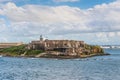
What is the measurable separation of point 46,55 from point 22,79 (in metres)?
119

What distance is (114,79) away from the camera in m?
82.4

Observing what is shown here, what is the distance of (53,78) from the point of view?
81625 millimetres

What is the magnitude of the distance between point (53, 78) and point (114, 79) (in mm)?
15140

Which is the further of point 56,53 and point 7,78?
point 56,53

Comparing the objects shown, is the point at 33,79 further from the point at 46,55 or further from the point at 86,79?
the point at 46,55

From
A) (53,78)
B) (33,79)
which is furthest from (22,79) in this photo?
(53,78)

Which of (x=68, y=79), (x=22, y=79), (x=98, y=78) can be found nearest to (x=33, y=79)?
(x=22, y=79)

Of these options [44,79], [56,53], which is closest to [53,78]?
[44,79]

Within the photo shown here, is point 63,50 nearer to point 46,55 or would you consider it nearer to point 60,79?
point 46,55

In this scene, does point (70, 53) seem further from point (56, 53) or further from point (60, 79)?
point (60, 79)

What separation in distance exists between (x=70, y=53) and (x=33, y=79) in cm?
11601

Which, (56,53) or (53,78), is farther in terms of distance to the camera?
(56,53)

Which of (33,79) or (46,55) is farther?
(46,55)

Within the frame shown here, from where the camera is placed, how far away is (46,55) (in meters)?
200
